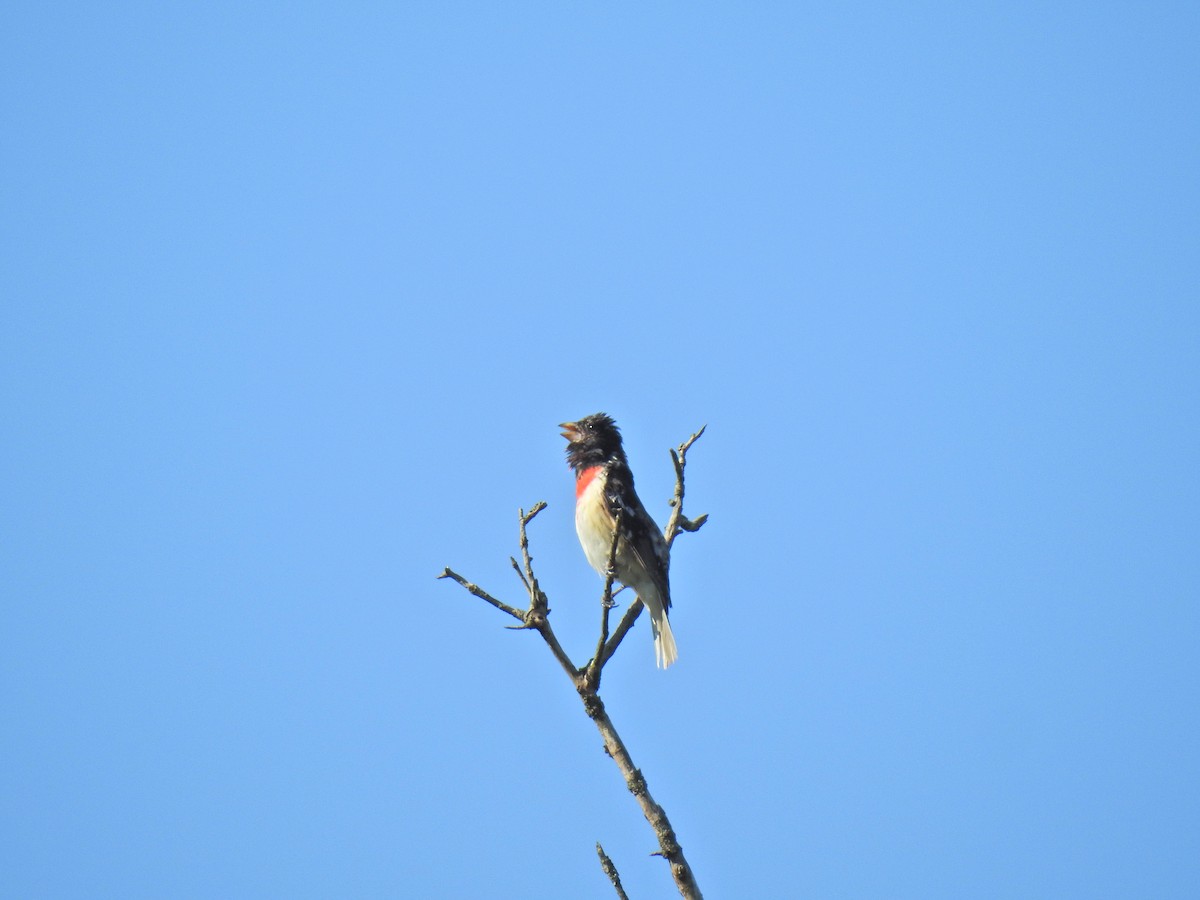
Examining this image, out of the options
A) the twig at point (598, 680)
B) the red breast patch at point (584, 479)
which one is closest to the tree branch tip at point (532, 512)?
the twig at point (598, 680)

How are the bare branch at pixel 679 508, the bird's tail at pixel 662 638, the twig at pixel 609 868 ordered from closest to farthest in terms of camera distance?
the twig at pixel 609 868 < the bare branch at pixel 679 508 < the bird's tail at pixel 662 638

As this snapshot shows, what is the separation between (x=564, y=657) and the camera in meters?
5.23

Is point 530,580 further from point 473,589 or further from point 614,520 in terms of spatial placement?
point 614,520

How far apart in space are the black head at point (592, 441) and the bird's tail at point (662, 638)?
1278 millimetres

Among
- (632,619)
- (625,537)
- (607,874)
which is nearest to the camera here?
(607,874)

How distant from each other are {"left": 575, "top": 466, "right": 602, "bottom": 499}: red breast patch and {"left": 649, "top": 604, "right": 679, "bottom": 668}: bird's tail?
1065mm

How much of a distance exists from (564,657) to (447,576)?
0.67 m

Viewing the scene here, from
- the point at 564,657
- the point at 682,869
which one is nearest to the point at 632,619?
the point at 564,657

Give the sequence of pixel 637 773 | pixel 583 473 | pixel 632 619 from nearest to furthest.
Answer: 1. pixel 637 773
2. pixel 632 619
3. pixel 583 473

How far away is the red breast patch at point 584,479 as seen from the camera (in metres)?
8.64

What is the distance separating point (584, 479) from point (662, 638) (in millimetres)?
1364

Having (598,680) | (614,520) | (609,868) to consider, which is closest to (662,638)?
(614,520)

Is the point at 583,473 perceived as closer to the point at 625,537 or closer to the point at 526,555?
the point at 625,537

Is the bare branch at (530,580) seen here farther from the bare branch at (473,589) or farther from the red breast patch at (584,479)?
the red breast patch at (584,479)
